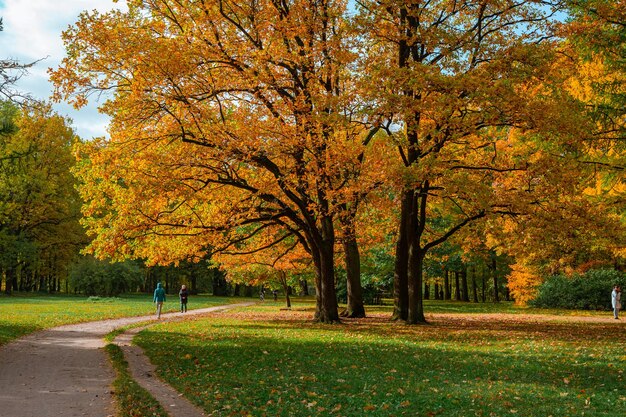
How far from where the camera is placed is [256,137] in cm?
1672

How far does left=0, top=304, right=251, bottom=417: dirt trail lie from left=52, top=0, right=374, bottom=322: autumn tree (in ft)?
13.9

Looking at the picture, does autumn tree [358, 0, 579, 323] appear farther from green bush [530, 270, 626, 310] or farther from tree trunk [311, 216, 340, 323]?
green bush [530, 270, 626, 310]

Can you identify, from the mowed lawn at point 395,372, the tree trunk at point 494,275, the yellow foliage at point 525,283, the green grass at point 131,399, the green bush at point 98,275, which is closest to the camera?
the green grass at point 131,399

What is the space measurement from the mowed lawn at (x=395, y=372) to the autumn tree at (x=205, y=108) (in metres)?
4.45

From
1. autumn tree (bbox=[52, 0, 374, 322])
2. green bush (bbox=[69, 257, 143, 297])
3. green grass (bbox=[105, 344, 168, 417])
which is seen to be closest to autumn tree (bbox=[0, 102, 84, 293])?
green bush (bbox=[69, 257, 143, 297])

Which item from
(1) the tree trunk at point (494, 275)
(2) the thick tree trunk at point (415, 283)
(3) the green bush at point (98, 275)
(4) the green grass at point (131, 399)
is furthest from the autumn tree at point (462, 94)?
(3) the green bush at point (98, 275)

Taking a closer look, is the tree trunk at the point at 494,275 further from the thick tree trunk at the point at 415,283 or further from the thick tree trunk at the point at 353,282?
the thick tree trunk at the point at 415,283

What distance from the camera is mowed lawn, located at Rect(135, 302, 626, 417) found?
727cm

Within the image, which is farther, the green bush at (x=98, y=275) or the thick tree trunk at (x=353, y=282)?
the green bush at (x=98, y=275)

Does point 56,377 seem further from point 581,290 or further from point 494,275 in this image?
point 494,275

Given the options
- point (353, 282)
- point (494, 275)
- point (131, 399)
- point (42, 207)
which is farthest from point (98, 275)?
point (131, 399)

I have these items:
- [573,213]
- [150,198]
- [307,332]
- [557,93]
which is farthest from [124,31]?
[573,213]

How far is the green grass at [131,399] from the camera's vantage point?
7.07m

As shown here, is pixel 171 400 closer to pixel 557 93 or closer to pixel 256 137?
pixel 256 137
